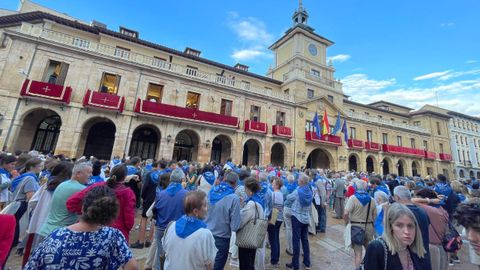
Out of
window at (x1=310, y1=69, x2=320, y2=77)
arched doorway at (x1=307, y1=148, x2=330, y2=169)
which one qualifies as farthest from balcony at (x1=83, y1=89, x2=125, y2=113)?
window at (x1=310, y1=69, x2=320, y2=77)

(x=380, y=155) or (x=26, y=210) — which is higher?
(x=380, y=155)

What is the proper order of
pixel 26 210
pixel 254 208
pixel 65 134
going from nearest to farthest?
pixel 254 208
pixel 26 210
pixel 65 134

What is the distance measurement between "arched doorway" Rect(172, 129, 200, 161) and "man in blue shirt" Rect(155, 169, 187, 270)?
46.2ft

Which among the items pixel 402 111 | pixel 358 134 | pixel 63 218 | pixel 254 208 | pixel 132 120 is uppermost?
pixel 402 111

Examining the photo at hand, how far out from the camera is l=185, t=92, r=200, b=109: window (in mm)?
17594

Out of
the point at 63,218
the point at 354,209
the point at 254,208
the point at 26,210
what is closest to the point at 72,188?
the point at 63,218

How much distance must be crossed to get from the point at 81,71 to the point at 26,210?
44.3ft

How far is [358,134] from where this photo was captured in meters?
26.0

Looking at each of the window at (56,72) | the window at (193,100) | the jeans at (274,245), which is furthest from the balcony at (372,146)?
the window at (56,72)

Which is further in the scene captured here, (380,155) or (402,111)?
(402,111)

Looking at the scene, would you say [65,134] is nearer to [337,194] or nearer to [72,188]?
[72,188]

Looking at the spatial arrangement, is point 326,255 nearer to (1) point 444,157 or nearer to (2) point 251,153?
(2) point 251,153

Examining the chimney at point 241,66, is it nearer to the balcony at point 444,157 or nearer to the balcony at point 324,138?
the balcony at point 324,138

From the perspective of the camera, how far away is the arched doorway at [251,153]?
20867 millimetres
